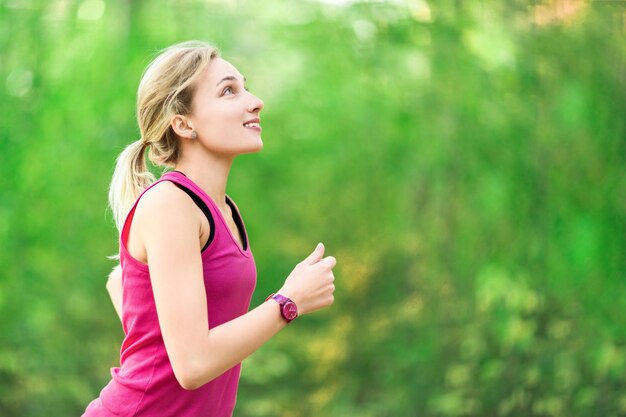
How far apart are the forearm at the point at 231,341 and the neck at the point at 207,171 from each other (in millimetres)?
276

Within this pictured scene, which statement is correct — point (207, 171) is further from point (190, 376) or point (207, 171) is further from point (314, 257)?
point (190, 376)

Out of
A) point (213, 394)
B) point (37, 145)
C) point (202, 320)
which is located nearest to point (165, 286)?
point (202, 320)

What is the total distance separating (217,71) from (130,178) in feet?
0.88

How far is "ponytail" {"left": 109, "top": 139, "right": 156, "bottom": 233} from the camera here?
173cm

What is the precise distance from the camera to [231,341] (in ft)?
4.80

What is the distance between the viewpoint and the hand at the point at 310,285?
4.94 feet

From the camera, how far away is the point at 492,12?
3873 mm

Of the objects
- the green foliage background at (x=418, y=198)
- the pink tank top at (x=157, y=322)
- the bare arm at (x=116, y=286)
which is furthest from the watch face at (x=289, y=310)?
the green foliage background at (x=418, y=198)

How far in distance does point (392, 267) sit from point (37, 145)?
5.28 ft

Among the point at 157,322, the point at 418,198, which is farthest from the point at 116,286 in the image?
the point at 418,198

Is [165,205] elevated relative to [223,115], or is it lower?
lower

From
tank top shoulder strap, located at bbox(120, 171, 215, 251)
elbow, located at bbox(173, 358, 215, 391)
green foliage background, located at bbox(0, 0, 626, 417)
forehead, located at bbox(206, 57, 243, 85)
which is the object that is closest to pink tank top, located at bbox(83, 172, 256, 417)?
tank top shoulder strap, located at bbox(120, 171, 215, 251)

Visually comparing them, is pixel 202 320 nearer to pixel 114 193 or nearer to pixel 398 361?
pixel 114 193

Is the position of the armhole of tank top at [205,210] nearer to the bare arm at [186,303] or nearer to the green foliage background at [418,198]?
the bare arm at [186,303]
